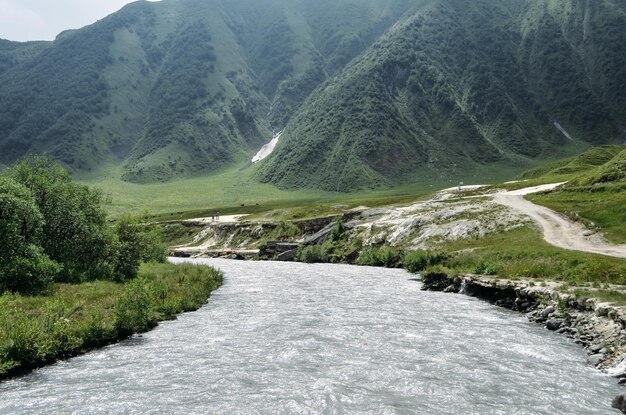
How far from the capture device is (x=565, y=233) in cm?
6312

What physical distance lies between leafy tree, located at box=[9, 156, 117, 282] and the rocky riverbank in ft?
119

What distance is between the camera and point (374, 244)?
90375mm

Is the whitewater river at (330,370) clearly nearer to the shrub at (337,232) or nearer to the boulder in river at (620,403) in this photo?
the boulder in river at (620,403)

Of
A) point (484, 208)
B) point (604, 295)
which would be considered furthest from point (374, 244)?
point (604, 295)

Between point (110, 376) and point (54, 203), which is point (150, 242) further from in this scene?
point (110, 376)

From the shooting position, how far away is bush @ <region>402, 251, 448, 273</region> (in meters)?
66.7

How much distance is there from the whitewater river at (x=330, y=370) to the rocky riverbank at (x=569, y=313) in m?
1.14

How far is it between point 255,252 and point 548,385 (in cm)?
9424

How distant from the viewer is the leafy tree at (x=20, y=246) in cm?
3531

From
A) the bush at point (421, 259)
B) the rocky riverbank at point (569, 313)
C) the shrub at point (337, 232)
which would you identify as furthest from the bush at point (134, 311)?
the shrub at point (337, 232)

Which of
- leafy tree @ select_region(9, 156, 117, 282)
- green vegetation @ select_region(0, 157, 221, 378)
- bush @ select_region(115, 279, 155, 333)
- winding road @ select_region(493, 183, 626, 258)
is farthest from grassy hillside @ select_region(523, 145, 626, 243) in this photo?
leafy tree @ select_region(9, 156, 117, 282)

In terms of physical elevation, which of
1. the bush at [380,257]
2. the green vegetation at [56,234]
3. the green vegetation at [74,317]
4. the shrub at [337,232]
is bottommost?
the bush at [380,257]

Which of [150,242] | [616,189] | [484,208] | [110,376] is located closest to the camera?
[110,376]

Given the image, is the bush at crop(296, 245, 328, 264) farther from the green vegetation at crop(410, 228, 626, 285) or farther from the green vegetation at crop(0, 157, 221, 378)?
the green vegetation at crop(0, 157, 221, 378)
